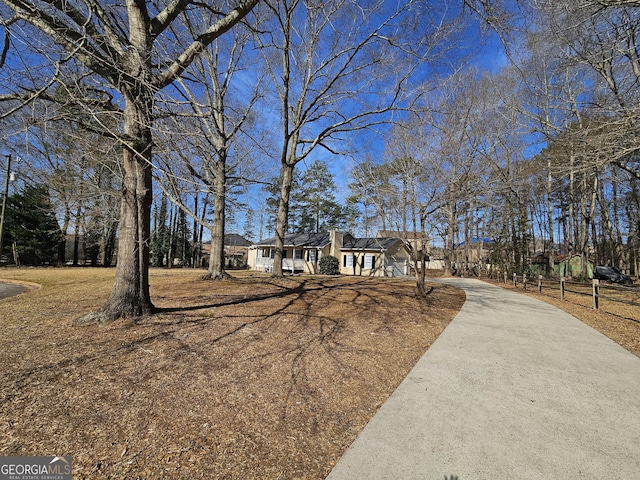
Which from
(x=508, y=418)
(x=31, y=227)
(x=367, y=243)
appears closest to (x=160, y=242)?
(x=31, y=227)

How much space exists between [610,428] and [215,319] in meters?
5.33

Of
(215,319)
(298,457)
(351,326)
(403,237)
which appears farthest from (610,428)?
(403,237)

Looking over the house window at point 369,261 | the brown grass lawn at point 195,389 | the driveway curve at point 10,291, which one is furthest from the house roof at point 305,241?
the brown grass lawn at point 195,389

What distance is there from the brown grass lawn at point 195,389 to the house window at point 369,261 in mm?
18924

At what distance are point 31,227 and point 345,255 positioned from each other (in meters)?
24.5

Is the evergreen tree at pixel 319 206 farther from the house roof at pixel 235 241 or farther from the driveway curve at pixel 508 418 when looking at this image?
the driveway curve at pixel 508 418

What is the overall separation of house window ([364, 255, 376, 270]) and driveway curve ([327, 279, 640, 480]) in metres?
19.7

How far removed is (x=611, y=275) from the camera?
19578 millimetres

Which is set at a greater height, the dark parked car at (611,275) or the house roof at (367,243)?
the house roof at (367,243)

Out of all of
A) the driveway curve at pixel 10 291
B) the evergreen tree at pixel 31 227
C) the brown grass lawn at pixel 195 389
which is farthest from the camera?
the evergreen tree at pixel 31 227

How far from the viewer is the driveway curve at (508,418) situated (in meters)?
2.01

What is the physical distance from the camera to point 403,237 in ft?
32.6

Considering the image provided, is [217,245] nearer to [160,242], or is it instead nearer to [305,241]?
[305,241]

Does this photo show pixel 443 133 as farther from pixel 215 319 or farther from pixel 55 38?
pixel 55 38
